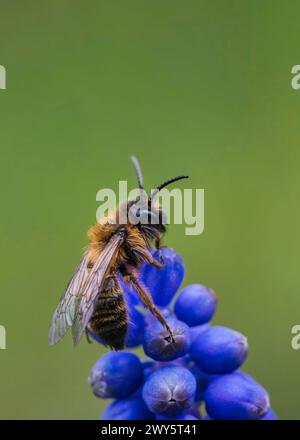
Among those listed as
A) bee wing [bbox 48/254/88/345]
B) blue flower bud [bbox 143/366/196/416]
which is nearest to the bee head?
bee wing [bbox 48/254/88/345]

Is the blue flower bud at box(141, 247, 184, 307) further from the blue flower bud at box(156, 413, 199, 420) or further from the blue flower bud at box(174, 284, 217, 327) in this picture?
the blue flower bud at box(156, 413, 199, 420)

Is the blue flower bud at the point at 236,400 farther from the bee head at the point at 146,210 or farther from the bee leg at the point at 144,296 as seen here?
the bee head at the point at 146,210

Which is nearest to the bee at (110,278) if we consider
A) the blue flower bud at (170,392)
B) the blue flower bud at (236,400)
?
the blue flower bud at (170,392)

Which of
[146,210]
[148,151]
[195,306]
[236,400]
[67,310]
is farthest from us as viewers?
[148,151]

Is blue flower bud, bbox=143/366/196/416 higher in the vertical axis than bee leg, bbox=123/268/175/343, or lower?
lower

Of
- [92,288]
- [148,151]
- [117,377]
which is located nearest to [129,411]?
Answer: [117,377]

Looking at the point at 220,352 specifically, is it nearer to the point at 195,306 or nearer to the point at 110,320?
the point at 195,306

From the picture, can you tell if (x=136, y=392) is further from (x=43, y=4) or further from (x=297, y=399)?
(x=43, y=4)

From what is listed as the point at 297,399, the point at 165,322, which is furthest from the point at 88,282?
the point at 297,399
